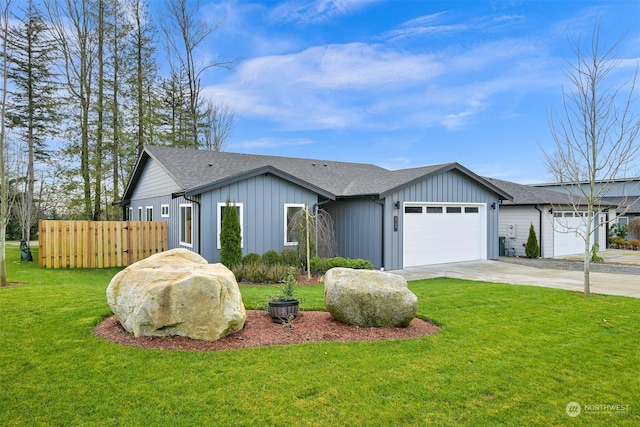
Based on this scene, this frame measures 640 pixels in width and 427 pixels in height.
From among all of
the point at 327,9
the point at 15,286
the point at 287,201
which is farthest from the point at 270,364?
the point at 327,9

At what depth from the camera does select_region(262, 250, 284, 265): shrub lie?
1167 centimetres

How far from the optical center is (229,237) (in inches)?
439

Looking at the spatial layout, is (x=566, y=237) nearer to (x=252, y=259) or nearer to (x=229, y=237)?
(x=252, y=259)

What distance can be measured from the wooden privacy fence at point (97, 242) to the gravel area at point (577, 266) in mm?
13590

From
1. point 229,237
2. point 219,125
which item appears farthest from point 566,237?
point 219,125

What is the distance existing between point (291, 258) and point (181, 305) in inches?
280

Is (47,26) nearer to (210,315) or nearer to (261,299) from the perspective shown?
(261,299)

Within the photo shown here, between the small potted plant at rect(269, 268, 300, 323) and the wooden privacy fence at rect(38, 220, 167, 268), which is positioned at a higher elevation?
the wooden privacy fence at rect(38, 220, 167, 268)

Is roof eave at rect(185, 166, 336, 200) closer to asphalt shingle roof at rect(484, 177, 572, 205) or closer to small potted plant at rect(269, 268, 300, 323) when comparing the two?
small potted plant at rect(269, 268, 300, 323)

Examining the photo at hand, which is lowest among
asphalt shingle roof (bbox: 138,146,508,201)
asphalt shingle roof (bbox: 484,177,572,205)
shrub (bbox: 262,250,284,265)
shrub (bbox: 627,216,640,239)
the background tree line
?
shrub (bbox: 262,250,284,265)

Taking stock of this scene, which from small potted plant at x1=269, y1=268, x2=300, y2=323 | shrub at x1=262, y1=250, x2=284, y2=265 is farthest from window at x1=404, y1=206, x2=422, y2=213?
Answer: small potted plant at x1=269, y1=268, x2=300, y2=323

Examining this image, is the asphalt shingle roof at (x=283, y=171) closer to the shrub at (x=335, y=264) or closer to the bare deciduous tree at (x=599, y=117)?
the shrub at (x=335, y=264)

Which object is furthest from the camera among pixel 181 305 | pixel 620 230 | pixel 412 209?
pixel 620 230

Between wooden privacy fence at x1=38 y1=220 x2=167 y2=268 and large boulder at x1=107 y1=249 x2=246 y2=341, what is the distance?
932 centimetres
